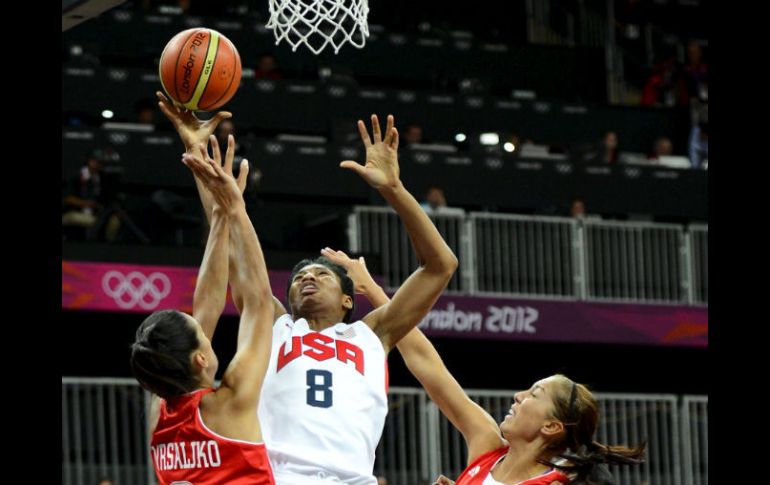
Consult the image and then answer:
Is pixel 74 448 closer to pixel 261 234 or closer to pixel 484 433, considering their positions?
pixel 261 234

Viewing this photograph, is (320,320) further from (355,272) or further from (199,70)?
(199,70)

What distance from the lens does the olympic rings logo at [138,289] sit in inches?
592

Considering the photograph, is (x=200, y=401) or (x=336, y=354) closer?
(x=200, y=401)

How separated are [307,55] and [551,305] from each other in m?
4.68

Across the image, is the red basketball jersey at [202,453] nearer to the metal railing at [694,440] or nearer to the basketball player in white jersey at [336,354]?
the basketball player in white jersey at [336,354]

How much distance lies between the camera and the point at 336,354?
6117 mm

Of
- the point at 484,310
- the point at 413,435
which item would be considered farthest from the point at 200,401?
the point at 484,310

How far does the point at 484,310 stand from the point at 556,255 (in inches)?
46.6

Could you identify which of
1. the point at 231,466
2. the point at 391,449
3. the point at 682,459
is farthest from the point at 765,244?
the point at 682,459

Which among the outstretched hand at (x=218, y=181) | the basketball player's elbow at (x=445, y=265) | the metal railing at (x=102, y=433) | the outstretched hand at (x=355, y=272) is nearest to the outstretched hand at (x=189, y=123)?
the outstretched hand at (x=218, y=181)

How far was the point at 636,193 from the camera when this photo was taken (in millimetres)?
18391

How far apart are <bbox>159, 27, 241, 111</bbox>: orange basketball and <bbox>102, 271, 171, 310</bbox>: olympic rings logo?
26.8 ft

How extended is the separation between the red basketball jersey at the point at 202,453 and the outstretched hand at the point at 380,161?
4.15ft

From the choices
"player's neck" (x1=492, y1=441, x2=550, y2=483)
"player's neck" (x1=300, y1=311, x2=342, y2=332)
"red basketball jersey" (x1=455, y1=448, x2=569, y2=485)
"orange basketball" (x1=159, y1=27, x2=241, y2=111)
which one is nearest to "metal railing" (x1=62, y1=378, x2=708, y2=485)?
"orange basketball" (x1=159, y1=27, x2=241, y2=111)
